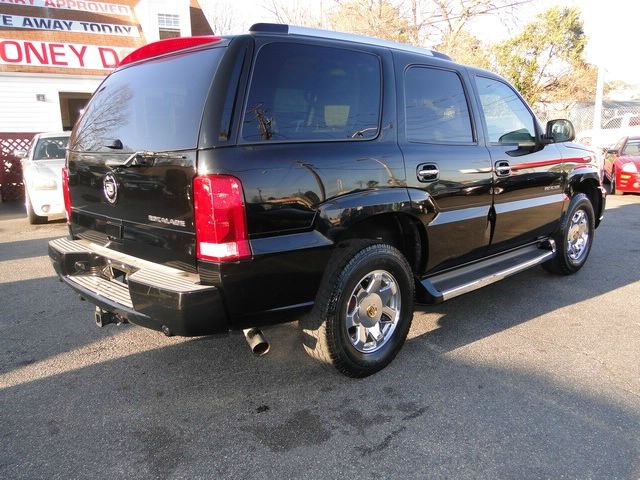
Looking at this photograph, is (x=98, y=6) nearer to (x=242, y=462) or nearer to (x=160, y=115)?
(x=160, y=115)

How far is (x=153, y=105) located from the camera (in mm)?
2781

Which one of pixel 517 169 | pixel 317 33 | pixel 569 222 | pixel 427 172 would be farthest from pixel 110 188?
pixel 569 222

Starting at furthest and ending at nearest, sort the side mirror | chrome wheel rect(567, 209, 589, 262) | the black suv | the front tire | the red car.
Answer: the red car
chrome wheel rect(567, 209, 589, 262)
the side mirror
the front tire
the black suv

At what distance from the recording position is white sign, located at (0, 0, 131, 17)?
14.4 m

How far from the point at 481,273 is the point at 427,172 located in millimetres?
1036

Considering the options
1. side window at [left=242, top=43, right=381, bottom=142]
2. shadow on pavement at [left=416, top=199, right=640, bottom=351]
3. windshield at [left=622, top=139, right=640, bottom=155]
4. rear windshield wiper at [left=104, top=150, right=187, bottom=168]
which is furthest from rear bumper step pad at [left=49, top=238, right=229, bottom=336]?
windshield at [left=622, top=139, right=640, bottom=155]

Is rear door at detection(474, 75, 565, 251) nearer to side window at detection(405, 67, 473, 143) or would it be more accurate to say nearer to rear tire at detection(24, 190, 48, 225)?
side window at detection(405, 67, 473, 143)

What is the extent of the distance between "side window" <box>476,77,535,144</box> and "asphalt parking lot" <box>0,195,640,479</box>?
4.91ft

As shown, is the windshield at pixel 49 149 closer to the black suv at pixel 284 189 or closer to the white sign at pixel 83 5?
the black suv at pixel 284 189

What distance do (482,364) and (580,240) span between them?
283 centimetres

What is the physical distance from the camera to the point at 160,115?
8.83 feet

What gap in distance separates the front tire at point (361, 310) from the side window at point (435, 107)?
879mm

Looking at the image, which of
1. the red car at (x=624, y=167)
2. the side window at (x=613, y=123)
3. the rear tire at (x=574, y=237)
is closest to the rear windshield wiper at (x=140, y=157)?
the rear tire at (x=574, y=237)

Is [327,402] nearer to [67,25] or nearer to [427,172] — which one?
[427,172]
